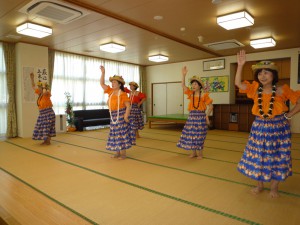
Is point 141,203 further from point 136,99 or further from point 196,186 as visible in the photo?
point 136,99

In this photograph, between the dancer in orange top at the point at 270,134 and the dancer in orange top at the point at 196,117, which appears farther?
the dancer in orange top at the point at 196,117

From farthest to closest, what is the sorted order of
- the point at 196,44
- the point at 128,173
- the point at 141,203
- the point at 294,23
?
the point at 196,44 → the point at 294,23 → the point at 128,173 → the point at 141,203

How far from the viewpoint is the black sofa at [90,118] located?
765cm

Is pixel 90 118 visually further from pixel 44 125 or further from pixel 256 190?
pixel 256 190

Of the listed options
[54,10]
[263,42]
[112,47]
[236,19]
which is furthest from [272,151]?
[112,47]

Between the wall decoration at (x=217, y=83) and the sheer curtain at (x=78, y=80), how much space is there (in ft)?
11.7

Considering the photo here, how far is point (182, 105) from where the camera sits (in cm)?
994

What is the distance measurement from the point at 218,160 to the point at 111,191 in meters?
2.08

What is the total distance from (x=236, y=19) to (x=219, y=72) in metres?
4.46

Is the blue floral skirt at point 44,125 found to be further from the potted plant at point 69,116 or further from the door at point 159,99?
the door at point 159,99

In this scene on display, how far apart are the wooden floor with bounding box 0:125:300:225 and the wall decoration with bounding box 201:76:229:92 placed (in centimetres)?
456

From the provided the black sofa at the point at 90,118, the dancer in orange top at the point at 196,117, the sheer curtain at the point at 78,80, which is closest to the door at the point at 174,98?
the sheer curtain at the point at 78,80

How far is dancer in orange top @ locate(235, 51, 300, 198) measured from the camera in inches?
93.3

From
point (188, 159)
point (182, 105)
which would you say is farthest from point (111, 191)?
point (182, 105)
